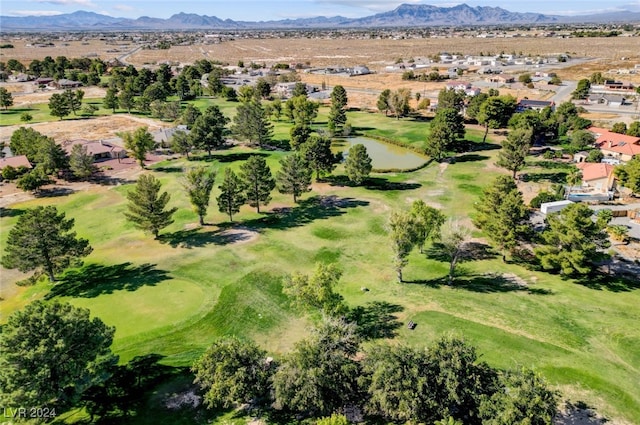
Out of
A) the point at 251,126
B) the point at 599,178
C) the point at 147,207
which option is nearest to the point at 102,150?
the point at 251,126

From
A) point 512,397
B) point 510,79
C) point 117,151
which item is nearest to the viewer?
point 512,397

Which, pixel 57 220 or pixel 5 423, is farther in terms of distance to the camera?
pixel 57 220

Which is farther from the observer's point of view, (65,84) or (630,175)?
(65,84)

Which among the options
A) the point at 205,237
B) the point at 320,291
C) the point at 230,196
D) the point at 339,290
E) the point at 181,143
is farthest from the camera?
the point at 181,143

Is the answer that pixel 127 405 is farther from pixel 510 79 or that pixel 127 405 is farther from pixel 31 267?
pixel 510 79

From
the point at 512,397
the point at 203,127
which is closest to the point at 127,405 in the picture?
the point at 512,397

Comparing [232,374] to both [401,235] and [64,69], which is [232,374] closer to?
[401,235]

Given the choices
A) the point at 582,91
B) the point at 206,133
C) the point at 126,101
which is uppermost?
the point at 582,91

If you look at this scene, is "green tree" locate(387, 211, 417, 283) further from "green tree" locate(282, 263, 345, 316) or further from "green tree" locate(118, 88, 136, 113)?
"green tree" locate(118, 88, 136, 113)
